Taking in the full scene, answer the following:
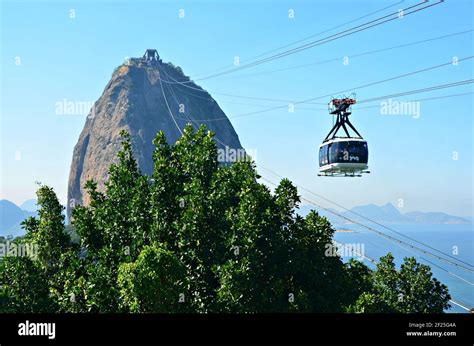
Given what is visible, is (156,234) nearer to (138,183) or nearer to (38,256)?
(138,183)

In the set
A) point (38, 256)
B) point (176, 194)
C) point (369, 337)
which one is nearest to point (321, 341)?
point (369, 337)

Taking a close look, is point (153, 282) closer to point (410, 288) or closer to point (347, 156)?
point (347, 156)

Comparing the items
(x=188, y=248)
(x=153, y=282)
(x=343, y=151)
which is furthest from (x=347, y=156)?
(x=153, y=282)

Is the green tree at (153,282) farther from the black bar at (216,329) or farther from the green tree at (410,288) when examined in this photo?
the green tree at (410,288)

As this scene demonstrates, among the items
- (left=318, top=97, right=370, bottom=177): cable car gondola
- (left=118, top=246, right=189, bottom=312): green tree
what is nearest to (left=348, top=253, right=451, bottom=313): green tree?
(left=318, top=97, right=370, bottom=177): cable car gondola

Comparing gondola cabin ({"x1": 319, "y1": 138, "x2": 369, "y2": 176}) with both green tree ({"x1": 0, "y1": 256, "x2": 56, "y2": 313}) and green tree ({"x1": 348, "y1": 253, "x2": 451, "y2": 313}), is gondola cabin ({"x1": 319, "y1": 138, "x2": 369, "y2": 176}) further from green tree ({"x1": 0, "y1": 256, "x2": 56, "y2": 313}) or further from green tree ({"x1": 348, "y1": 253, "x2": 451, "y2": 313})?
green tree ({"x1": 0, "y1": 256, "x2": 56, "y2": 313})

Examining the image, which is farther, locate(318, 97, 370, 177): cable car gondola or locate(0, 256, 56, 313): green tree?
locate(318, 97, 370, 177): cable car gondola

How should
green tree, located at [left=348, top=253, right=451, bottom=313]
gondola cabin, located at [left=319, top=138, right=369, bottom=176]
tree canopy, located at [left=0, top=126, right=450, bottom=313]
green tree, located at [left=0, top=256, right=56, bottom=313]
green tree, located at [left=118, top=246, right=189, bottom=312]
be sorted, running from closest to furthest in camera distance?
green tree, located at [left=118, top=246, right=189, bottom=312] → tree canopy, located at [left=0, top=126, right=450, bottom=313] → green tree, located at [left=0, top=256, right=56, bottom=313] → gondola cabin, located at [left=319, top=138, right=369, bottom=176] → green tree, located at [left=348, top=253, right=451, bottom=313]
